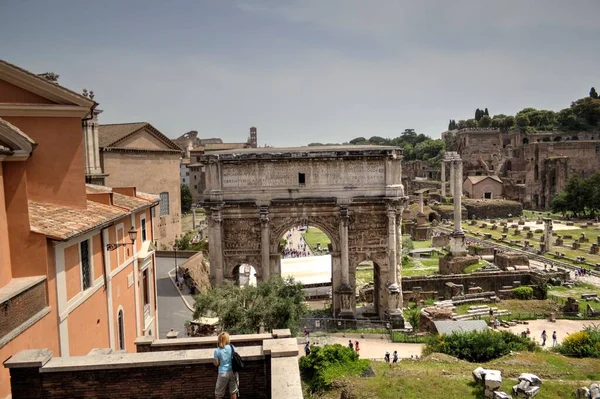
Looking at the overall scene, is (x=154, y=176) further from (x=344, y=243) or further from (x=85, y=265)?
(x=85, y=265)

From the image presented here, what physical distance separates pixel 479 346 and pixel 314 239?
141 feet

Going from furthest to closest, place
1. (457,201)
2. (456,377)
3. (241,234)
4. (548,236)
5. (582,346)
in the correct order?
1. (548,236)
2. (457,201)
3. (241,234)
4. (582,346)
5. (456,377)

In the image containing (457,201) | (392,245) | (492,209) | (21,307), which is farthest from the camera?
(492,209)

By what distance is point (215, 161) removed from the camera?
24.1m

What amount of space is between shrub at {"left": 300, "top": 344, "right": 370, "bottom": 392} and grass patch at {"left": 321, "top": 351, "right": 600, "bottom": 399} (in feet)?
1.77

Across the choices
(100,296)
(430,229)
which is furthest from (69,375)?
(430,229)

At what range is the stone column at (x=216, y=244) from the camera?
24.5m

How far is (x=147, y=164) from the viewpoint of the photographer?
3884 centimetres

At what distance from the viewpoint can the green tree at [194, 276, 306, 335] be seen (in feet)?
53.1

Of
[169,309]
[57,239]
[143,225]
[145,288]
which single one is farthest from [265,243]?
[57,239]

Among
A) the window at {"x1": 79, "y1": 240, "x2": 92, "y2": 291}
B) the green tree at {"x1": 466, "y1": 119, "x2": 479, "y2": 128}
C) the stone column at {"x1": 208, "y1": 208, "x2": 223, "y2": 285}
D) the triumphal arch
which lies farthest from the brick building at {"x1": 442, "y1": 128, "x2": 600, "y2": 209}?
the window at {"x1": 79, "y1": 240, "x2": 92, "y2": 291}

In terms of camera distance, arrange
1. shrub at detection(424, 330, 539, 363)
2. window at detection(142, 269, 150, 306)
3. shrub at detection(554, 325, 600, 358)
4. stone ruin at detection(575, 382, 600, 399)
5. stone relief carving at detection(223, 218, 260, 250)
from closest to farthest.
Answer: stone ruin at detection(575, 382, 600, 399) < window at detection(142, 269, 150, 306) < shrub at detection(424, 330, 539, 363) < shrub at detection(554, 325, 600, 358) < stone relief carving at detection(223, 218, 260, 250)

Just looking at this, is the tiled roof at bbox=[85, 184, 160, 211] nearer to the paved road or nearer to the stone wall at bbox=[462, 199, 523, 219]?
the paved road

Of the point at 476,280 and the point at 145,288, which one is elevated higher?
the point at 145,288
